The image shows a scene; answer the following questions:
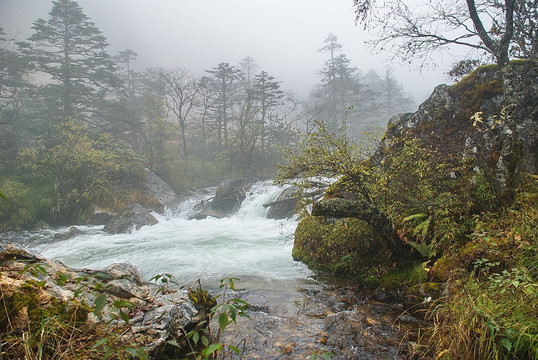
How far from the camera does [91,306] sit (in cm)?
296

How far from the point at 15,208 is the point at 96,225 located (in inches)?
150

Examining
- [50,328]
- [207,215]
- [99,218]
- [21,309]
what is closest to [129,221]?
[99,218]

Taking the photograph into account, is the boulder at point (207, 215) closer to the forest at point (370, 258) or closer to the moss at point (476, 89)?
the forest at point (370, 258)

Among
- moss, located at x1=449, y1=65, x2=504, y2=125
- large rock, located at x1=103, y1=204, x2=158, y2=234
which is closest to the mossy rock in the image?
moss, located at x1=449, y1=65, x2=504, y2=125

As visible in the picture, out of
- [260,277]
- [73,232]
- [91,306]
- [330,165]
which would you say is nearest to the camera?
[91,306]

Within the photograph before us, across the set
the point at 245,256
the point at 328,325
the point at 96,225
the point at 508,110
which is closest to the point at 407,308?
the point at 328,325

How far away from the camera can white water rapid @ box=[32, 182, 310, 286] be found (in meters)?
8.04

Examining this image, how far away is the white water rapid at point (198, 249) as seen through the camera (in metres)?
8.04

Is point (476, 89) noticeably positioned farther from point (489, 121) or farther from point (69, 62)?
point (69, 62)

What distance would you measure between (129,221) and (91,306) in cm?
1393

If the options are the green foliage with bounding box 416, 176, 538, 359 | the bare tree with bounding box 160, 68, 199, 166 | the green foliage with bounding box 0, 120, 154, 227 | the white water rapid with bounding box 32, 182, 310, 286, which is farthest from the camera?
the bare tree with bounding box 160, 68, 199, 166

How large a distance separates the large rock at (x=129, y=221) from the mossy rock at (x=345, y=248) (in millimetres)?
11084

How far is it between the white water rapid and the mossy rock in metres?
0.56

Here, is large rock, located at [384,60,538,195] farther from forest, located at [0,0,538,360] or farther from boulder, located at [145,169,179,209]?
boulder, located at [145,169,179,209]
